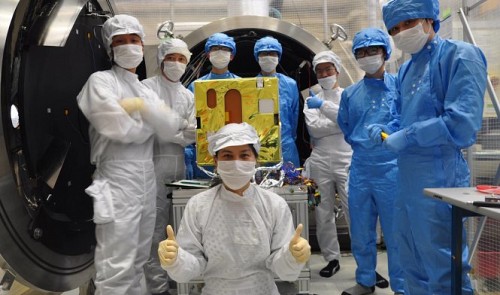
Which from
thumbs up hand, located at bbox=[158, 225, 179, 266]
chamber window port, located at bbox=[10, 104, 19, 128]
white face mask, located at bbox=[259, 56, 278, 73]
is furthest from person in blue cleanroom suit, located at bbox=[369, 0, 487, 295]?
chamber window port, located at bbox=[10, 104, 19, 128]

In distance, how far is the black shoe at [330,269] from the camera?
250cm

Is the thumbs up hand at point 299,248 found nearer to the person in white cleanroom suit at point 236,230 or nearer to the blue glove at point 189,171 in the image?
the person in white cleanroom suit at point 236,230

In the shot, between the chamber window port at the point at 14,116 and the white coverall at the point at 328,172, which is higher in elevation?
the chamber window port at the point at 14,116

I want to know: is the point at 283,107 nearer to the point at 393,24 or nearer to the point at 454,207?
the point at 393,24

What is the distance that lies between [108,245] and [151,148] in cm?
48

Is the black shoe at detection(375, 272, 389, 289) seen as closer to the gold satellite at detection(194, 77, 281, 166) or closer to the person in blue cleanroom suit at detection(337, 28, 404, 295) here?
the person in blue cleanroom suit at detection(337, 28, 404, 295)

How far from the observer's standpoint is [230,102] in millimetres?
1785

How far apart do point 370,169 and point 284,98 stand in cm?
90

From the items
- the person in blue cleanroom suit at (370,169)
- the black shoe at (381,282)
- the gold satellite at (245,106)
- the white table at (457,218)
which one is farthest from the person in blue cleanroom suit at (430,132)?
the black shoe at (381,282)

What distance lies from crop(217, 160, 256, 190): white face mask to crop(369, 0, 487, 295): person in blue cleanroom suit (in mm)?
594

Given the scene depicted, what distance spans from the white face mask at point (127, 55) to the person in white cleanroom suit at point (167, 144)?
33 cm

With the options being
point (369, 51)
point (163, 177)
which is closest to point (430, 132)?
point (369, 51)

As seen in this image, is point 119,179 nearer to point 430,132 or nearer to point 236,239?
point 236,239

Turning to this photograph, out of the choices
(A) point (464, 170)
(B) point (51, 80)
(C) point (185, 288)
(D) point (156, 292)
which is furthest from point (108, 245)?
(A) point (464, 170)
